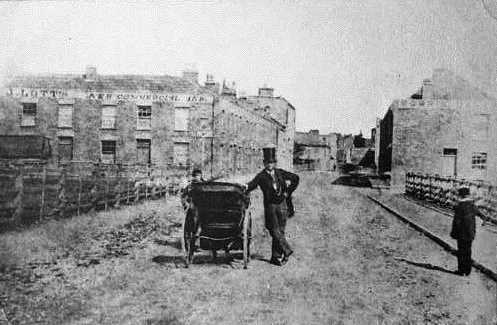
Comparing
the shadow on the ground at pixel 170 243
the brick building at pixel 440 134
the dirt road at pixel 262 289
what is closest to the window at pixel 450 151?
the brick building at pixel 440 134

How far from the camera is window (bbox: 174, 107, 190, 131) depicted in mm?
26953

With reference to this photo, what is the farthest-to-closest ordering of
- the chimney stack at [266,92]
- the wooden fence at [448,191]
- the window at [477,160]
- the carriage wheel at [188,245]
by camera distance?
the chimney stack at [266,92]
the window at [477,160]
the wooden fence at [448,191]
the carriage wheel at [188,245]

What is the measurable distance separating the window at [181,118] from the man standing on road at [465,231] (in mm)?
21831

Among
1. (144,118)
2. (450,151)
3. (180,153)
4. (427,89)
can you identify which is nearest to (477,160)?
(450,151)

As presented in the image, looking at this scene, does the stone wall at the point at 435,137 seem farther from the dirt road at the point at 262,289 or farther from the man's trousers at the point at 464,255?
the man's trousers at the point at 464,255

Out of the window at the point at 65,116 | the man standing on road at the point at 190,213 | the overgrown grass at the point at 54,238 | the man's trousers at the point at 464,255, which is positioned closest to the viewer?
the man's trousers at the point at 464,255

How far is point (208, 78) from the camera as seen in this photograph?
1196 inches

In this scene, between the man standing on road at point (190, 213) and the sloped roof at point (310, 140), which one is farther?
the sloped roof at point (310, 140)

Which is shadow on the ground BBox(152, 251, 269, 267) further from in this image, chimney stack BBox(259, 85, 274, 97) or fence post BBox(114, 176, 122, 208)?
chimney stack BBox(259, 85, 274, 97)

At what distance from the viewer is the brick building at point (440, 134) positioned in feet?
84.1

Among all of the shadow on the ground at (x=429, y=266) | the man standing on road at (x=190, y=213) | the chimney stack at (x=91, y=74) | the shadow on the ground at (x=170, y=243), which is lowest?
the shadow on the ground at (x=170, y=243)

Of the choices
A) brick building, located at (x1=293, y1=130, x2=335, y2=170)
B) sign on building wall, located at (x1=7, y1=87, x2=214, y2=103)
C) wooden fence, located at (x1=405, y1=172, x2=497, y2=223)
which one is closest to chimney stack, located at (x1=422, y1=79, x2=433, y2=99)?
wooden fence, located at (x1=405, y1=172, x2=497, y2=223)

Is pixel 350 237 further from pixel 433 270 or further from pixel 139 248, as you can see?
pixel 139 248

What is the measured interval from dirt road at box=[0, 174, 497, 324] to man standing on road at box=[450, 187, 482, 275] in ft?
0.76
